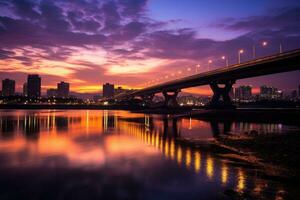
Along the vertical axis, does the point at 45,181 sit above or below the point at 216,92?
below

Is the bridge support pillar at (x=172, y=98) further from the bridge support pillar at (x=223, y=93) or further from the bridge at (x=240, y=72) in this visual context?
A: the bridge support pillar at (x=223, y=93)

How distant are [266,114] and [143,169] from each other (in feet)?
199

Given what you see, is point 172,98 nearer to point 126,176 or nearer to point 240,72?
point 240,72

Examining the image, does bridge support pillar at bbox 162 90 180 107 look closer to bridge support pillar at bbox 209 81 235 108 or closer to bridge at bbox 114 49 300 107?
bridge at bbox 114 49 300 107

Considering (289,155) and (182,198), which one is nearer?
(182,198)

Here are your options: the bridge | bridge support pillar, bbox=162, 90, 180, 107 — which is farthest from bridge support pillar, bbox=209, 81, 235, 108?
bridge support pillar, bbox=162, 90, 180, 107

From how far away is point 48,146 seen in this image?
28.4 metres

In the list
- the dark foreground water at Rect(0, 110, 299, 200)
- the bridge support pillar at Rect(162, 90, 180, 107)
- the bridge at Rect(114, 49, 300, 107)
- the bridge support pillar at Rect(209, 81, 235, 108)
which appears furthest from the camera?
the bridge support pillar at Rect(162, 90, 180, 107)

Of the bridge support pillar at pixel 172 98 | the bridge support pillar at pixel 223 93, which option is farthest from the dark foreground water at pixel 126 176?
the bridge support pillar at pixel 172 98

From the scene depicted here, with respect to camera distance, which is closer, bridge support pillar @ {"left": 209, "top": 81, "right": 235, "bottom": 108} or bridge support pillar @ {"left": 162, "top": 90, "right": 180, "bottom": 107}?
bridge support pillar @ {"left": 209, "top": 81, "right": 235, "bottom": 108}

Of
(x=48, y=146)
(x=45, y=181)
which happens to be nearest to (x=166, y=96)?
(x=48, y=146)

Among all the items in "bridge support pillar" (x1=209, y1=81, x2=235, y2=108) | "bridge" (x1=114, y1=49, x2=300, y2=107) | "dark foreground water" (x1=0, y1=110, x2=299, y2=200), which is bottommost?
"dark foreground water" (x1=0, y1=110, x2=299, y2=200)

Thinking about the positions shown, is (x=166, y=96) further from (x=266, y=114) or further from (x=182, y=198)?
(x=182, y=198)

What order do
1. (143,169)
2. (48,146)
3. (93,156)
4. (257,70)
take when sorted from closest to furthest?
(143,169), (93,156), (48,146), (257,70)
